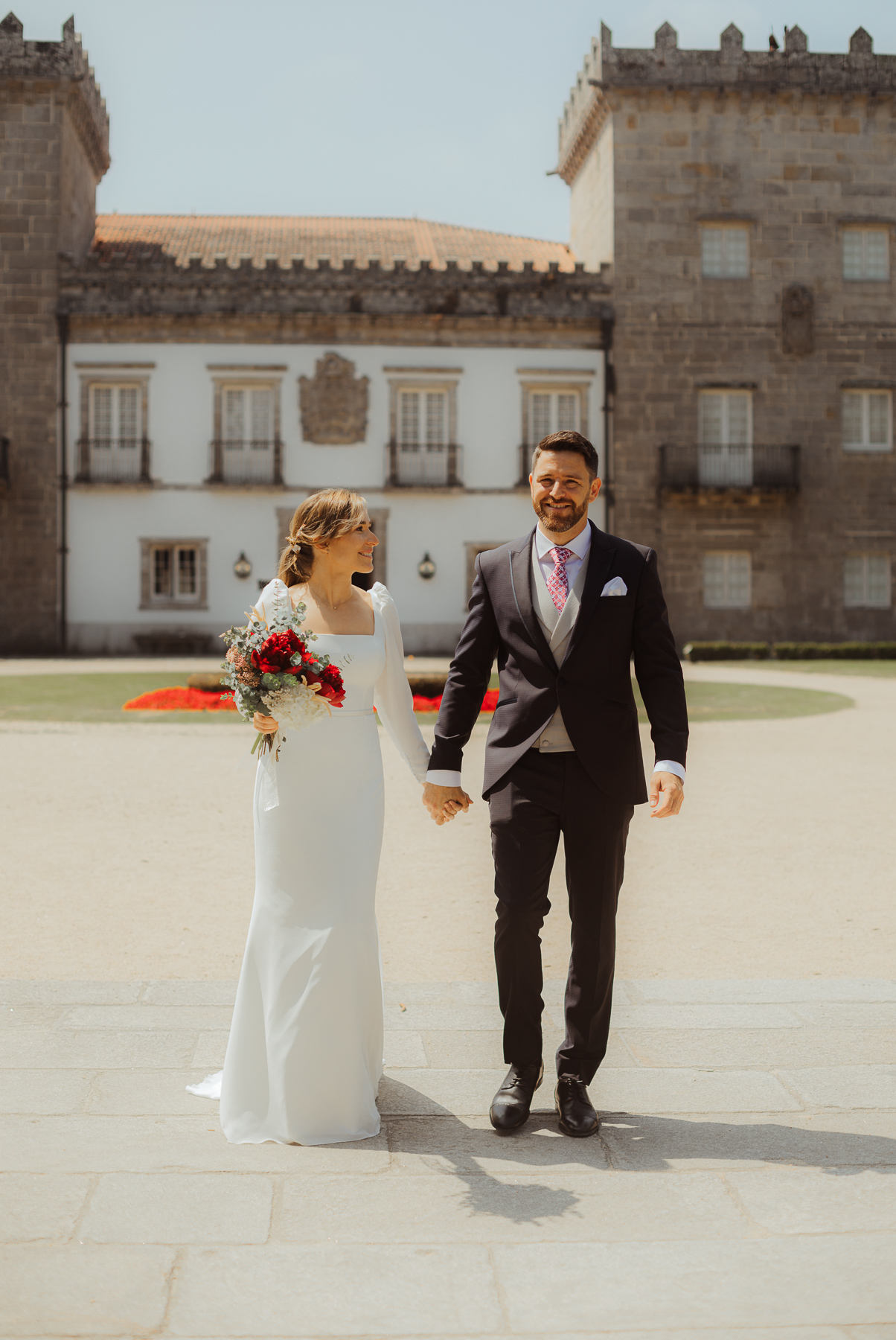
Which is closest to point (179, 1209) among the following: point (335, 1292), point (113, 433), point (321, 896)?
point (335, 1292)

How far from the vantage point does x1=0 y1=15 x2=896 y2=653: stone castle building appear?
30.6m

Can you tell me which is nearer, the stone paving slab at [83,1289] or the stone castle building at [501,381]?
the stone paving slab at [83,1289]

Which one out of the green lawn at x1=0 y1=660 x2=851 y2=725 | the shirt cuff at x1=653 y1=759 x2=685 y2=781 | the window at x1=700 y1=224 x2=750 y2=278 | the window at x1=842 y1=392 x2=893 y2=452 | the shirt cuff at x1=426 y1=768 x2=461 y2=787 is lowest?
the green lawn at x1=0 y1=660 x2=851 y2=725

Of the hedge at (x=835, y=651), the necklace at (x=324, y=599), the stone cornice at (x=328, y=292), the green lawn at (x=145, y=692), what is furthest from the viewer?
the stone cornice at (x=328, y=292)

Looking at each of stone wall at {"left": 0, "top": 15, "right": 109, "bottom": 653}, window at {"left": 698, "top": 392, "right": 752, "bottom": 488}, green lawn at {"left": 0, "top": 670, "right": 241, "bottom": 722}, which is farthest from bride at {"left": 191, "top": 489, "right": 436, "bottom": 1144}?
window at {"left": 698, "top": 392, "right": 752, "bottom": 488}

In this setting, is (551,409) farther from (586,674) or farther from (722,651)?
(586,674)

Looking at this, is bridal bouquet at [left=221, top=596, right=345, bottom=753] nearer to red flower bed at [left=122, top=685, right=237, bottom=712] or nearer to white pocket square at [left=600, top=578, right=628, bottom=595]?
white pocket square at [left=600, top=578, right=628, bottom=595]

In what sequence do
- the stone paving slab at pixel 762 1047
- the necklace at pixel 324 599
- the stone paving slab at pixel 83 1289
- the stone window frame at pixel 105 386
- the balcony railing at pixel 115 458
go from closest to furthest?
the stone paving slab at pixel 83 1289, the necklace at pixel 324 599, the stone paving slab at pixel 762 1047, the stone window frame at pixel 105 386, the balcony railing at pixel 115 458

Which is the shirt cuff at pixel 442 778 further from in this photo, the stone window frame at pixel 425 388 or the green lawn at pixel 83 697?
the stone window frame at pixel 425 388

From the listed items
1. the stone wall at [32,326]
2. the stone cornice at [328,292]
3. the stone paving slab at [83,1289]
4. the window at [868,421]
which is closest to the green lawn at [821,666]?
the window at [868,421]

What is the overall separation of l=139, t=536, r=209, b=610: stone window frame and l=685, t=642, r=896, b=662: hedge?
37.7 feet

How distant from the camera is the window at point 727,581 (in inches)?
1240

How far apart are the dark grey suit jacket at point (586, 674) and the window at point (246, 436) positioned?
27.7 m

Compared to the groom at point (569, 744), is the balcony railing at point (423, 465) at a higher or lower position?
higher
